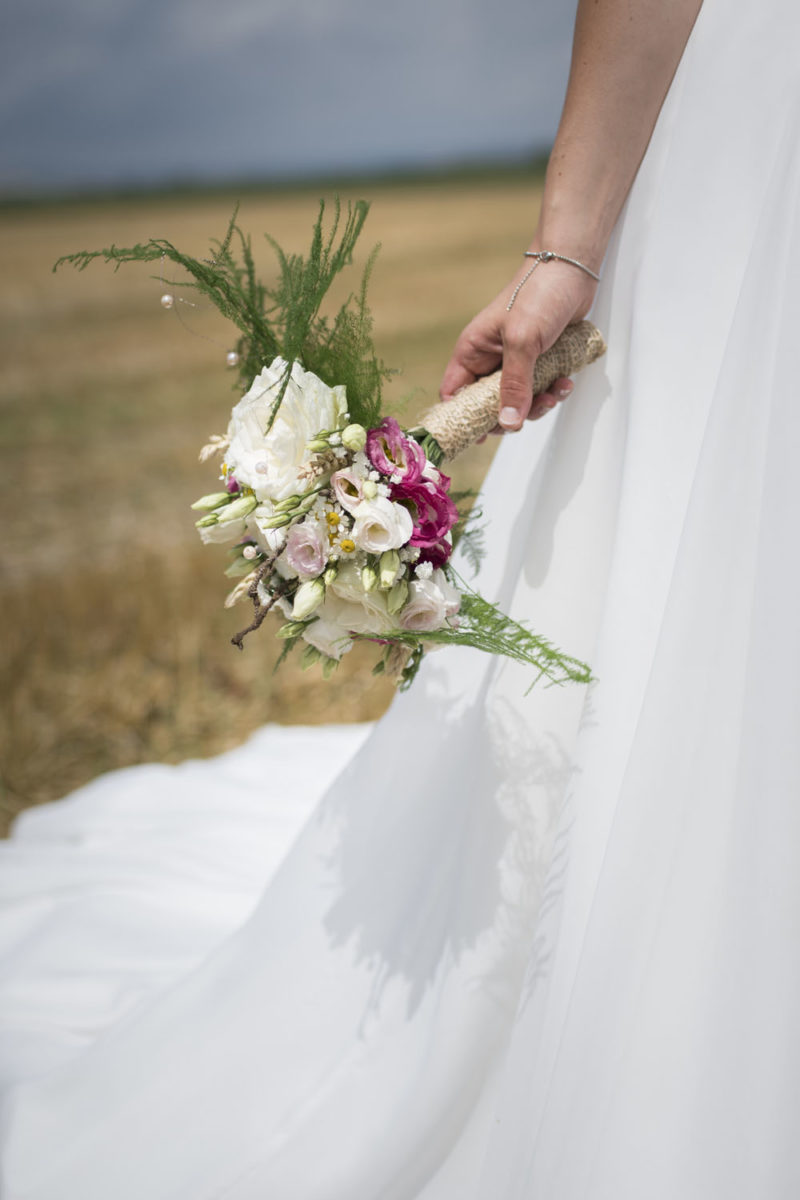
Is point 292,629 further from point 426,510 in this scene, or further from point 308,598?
point 426,510

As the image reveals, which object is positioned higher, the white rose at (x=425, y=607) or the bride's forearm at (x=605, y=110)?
the bride's forearm at (x=605, y=110)

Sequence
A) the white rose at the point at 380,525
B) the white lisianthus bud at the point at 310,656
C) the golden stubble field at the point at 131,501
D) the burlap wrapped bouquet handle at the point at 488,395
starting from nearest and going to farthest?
the white rose at the point at 380,525
the white lisianthus bud at the point at 310,656
the burlap wrapped bouquet handle at the point at 488,395
the golden stubble field at the point at 131,501

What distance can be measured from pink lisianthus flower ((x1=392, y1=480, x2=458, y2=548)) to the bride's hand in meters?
0.21

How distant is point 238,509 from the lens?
2.80 ft

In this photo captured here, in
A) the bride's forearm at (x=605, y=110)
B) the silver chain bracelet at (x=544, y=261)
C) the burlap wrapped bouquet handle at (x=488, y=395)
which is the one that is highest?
the bride's forearm at (x=605, y=110)

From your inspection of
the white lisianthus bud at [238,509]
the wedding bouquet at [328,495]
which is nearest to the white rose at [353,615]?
the wedding bouquet at [328,495]

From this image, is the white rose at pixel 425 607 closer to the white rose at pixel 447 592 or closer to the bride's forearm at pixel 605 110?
the white rose at pixel 447 592

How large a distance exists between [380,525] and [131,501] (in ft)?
18.3

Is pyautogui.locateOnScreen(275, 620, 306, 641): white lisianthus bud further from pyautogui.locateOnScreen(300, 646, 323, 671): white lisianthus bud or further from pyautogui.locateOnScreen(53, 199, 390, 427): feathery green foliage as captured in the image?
pyautogui.locateOnScreen(53, 199, 390, 427): feathery green foliage

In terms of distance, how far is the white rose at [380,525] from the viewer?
822 mm

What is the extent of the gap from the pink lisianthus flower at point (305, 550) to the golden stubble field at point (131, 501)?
0.20 m

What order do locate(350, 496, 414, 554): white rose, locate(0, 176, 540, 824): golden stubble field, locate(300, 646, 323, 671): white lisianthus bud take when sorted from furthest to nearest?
1. locate(0, 176, 540, 824): golden stubble field
2. locate(300, 646, 323, 671): white lisianthus bud
3. locate(350, 496, 414, 554): white rose

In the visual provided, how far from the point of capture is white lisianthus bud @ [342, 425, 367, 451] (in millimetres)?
842

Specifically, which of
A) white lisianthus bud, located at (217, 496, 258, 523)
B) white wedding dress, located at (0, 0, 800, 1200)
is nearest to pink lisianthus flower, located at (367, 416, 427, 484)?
white lisianthus bud, located at (217, 496, 258, 523)
